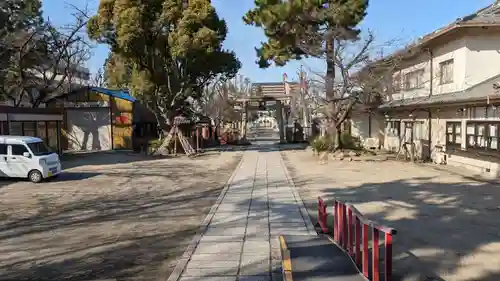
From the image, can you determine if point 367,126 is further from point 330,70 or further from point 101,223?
point 101,223

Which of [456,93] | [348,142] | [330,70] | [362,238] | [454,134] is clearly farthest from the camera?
[348,142]

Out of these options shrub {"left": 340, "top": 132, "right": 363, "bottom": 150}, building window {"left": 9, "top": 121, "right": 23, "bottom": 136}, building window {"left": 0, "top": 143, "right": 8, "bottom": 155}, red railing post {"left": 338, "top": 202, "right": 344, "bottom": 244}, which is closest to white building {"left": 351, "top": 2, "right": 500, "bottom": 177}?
shrub {"left": 340, "top": 132, "right": 363, "bottom": 150}

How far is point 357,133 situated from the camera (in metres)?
32.6

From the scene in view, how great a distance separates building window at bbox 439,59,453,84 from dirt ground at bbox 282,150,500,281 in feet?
12.5

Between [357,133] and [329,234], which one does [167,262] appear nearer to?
[329,234]

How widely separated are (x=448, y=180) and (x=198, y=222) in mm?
9245

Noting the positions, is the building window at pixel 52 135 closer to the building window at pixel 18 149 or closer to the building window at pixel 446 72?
the building window at pixel 18 149

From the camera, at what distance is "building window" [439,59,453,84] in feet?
59.4

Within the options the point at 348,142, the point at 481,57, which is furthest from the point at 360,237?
the point at 348,142

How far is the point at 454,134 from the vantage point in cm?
1738

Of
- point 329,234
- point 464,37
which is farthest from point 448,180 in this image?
point 329,234

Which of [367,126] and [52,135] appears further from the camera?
[367,126]

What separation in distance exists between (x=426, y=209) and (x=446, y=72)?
432 inches

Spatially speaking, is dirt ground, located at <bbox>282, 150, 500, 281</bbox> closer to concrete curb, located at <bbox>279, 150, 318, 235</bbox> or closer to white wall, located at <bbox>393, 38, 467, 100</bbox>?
concrete curb, located at <bbox>279, 150, 318, 235</bbox>
